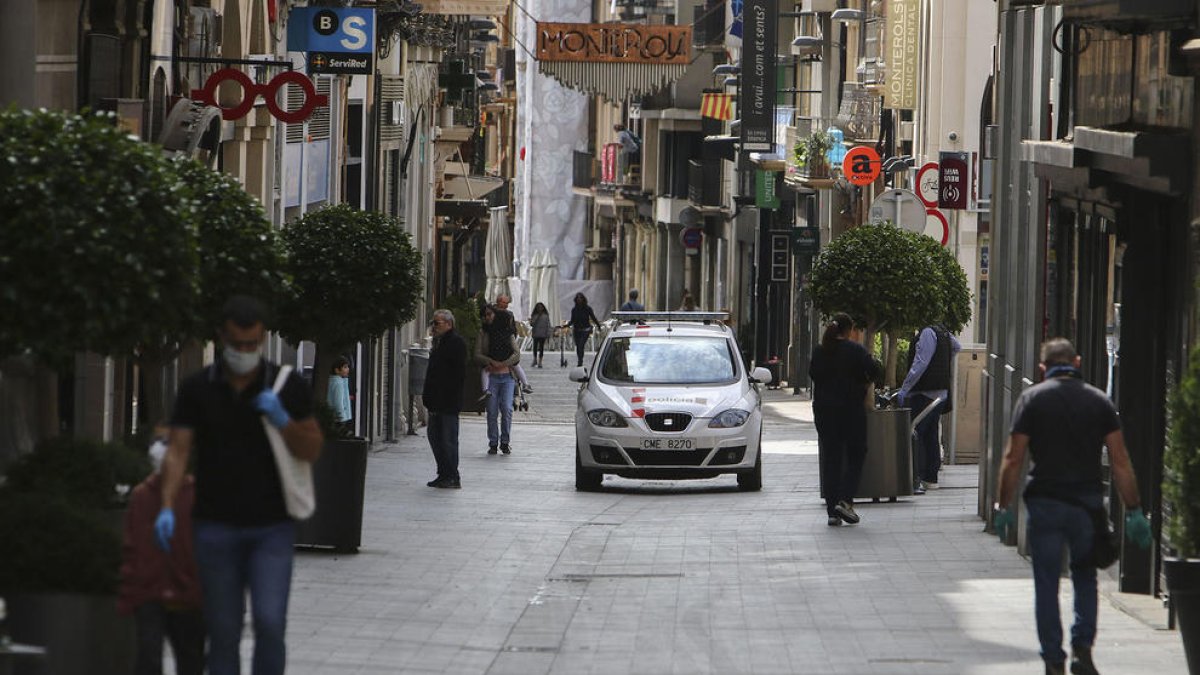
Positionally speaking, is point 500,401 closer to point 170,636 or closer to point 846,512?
point 846,512

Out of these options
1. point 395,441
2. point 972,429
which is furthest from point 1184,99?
point 395,441

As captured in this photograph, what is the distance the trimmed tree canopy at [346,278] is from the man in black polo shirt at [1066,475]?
23.0ft

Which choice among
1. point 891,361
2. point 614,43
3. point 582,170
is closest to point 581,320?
point 614,43

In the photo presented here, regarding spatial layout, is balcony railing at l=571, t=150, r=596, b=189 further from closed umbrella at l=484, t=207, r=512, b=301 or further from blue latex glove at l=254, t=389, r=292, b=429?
blue latex glove at l=254, t=389, r=292, b=429

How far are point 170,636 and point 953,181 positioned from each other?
20095 mm

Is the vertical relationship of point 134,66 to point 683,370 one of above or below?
above

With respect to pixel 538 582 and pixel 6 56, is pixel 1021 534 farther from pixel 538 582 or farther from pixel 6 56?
pixel 6 56

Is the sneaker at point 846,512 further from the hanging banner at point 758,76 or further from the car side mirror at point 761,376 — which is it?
the hanging banner at point 758,76

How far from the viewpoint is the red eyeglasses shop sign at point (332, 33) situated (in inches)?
1019

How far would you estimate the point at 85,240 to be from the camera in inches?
383

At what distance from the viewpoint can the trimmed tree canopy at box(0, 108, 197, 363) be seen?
9.62 meters

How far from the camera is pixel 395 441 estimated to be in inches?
1253

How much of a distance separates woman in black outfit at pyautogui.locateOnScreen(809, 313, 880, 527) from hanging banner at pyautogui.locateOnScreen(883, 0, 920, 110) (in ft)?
57.2

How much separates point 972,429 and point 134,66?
12.5 meters
